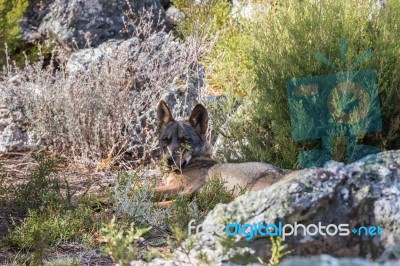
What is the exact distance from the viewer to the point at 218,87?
376 inches


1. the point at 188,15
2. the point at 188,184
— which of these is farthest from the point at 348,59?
the point at 188,15

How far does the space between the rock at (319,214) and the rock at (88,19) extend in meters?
7.08

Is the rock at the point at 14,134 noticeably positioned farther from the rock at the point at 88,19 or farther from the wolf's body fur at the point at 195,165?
the rock at the point at 88,19

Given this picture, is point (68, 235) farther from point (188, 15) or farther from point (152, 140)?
point (188, 15)

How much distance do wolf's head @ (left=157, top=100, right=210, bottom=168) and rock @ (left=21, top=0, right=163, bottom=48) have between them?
3310 millimetres

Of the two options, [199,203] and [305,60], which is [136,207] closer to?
[199,203]

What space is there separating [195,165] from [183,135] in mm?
320

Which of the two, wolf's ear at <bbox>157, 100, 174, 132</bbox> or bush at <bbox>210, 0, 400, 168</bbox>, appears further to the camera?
wolf's ear at <bbox>157, 100, 174, 132</bbox>

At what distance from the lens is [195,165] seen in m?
6.70

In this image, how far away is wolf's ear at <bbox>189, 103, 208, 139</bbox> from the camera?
693cm

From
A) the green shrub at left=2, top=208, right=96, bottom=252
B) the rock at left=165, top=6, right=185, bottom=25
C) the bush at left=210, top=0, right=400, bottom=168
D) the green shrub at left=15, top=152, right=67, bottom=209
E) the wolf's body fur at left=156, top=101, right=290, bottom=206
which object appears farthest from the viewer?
the rock at left=165, top=6, right=185, bottom=25

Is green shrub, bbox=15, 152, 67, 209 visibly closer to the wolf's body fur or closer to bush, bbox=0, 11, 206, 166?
the wolf's body fur

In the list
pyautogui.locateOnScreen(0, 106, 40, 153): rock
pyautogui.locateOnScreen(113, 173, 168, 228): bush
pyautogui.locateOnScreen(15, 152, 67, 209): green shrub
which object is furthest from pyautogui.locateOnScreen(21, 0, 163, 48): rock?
pyautogui.locateOnScreen(113, 173, 168, 228): bush

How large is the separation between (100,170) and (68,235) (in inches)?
106
